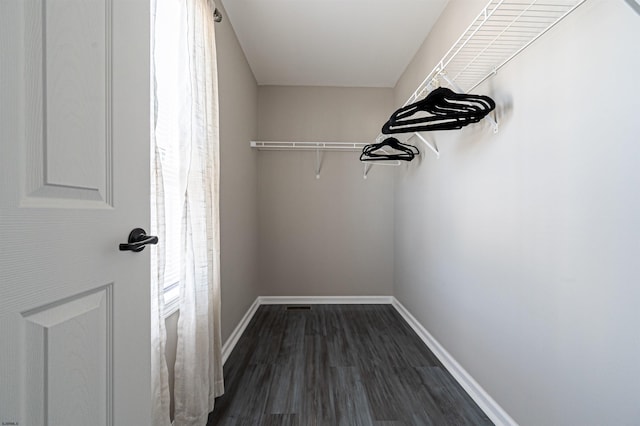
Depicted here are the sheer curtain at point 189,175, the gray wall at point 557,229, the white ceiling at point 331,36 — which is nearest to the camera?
the gray wall at point 557,229

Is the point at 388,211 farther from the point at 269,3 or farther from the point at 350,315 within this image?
the point at 269,3

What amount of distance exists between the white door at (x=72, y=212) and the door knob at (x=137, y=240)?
23mm

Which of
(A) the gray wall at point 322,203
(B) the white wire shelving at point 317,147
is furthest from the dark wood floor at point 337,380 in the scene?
(B) the white wire shelving at point 317,147

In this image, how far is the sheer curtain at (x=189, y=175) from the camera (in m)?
1.33

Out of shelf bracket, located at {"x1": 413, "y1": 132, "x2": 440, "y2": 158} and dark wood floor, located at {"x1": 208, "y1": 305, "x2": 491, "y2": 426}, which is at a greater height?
shelf bracket, located at {"x1": 413, "y1": 132, "x2": 440, "y2": 158}

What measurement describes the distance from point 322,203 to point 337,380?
1.94m

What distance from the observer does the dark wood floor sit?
154 cm

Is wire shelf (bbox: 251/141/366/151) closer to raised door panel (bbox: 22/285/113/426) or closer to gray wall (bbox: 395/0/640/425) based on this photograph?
gray wall (bbox: 395/0/640/425)

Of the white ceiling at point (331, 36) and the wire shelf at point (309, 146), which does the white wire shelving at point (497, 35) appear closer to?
the white ceiling at point (331, 36)

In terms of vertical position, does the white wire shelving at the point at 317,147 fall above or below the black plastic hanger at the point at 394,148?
above

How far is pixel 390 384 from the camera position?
1.81 m

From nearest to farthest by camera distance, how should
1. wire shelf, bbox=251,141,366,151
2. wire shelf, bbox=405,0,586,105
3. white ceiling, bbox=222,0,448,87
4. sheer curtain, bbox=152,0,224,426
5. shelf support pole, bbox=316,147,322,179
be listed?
wire shelf, bbox=405,0,586,105
sheer curtain, bbox=152,0,224,426
white ceiling, bbox=222,0,448,87
wire shelf, bbox=251,141,366,151
shelf support pole, bbox=316,147,322,179

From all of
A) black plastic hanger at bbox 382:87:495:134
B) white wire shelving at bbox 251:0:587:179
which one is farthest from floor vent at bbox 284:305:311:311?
white wire shelving at bbox 251:0:587:179

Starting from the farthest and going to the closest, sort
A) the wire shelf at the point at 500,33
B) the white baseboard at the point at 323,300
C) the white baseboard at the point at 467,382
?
1. the white baseboard at the point at 323,300
2. the white baseboard at the point at 467,382
3. the wire shelf at the point at 500,33
